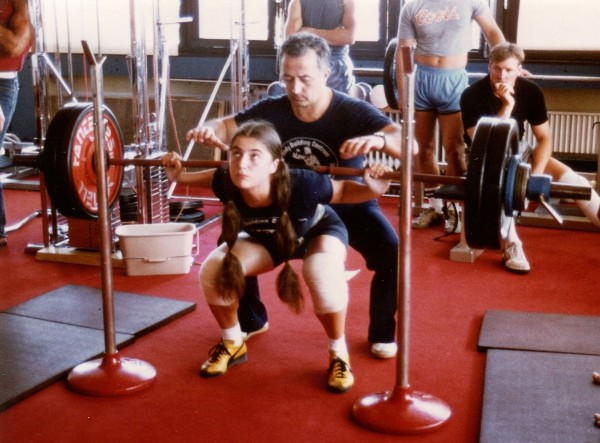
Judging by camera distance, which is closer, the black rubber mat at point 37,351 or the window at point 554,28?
the black rubber mat at point 37,351

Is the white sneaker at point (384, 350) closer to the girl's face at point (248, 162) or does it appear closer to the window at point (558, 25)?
the girl's face at point (248, 162)

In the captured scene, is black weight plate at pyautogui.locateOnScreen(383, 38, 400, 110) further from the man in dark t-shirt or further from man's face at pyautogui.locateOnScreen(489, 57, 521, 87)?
the man in dark t-shirt

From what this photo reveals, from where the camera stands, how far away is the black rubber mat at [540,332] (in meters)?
2.77

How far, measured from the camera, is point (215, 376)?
2.61 meters

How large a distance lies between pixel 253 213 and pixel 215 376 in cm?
54

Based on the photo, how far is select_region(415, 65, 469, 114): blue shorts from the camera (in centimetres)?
429

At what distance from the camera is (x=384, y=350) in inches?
108

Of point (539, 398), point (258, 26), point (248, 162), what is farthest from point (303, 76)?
point (258, 26)

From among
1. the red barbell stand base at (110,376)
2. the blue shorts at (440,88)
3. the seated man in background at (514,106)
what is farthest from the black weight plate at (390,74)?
the red barbell stand base at (110,376)

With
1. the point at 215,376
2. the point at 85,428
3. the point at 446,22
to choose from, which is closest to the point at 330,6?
the point at 446,22

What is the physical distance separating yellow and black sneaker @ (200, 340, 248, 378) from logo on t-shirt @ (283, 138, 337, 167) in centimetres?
64

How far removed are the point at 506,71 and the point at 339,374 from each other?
5.89ft

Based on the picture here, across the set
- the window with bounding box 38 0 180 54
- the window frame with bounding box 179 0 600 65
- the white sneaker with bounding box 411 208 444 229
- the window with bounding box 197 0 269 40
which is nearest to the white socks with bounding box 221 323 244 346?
the white sneaker with bounding box 411 208 444 229

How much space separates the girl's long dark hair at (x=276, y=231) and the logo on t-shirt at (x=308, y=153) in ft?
0.87
